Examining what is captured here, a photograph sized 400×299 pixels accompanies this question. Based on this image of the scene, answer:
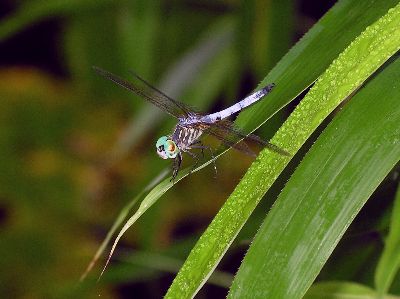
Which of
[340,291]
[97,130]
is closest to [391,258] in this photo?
[340,291]

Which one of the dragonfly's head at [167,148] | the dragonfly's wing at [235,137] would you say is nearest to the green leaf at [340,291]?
the dragonfly's wing at [235,137]

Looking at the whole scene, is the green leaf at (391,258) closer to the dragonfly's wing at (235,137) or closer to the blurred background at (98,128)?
the dragonfly's wing at (235,137)

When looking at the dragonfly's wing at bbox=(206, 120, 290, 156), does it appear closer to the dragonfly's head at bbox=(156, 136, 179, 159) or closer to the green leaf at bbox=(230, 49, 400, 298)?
the green leaf at bbox=(230, 49, 400, 298)

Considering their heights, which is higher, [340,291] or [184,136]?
[184,136]

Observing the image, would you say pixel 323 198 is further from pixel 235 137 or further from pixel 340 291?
pixel 340 291

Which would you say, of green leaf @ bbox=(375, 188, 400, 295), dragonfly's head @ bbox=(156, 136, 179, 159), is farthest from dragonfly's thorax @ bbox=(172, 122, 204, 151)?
green leaf @ bbox=(375, 188, 400, 295)

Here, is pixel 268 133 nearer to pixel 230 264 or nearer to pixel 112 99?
pixel 230 264

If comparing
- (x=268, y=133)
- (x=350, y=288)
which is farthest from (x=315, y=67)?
(x=268, y=133)
